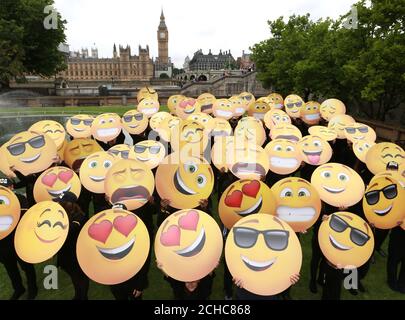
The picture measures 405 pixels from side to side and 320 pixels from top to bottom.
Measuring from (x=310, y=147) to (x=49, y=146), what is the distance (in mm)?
5967

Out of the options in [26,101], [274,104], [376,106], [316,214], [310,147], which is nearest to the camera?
[316,214]

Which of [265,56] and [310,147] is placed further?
[265,56]

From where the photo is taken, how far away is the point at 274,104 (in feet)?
46.6

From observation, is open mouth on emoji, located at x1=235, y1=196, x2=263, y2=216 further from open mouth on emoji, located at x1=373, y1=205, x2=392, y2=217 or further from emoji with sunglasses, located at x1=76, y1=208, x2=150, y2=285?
open mouth on emoji, located at x1=373, y1=205, x2=392, y2=217

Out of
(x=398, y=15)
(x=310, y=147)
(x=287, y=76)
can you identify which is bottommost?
(x=310, y=147)

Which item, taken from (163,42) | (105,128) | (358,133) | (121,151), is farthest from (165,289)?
(163,42)

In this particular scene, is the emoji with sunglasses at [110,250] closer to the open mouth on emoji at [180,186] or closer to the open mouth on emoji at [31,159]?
the open mouth on emoji at [180,186]

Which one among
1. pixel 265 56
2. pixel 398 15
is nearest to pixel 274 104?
pixel 398 15

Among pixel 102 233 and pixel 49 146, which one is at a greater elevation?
pixel 49 146

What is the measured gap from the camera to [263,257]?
3684 mm

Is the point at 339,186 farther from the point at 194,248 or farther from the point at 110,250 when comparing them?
the point at 110,250

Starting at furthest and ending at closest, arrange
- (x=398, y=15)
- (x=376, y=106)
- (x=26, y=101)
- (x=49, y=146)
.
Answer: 1. (x=26, y=101)
2. (x=376, y=106)
3. (x=398, y=15)
4. (x=49, y=146)

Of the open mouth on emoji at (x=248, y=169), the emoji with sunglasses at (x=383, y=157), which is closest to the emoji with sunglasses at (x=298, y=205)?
the open mouth on emoji at (x=248, y=169)

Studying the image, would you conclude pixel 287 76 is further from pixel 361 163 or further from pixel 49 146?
pixel 49 146
